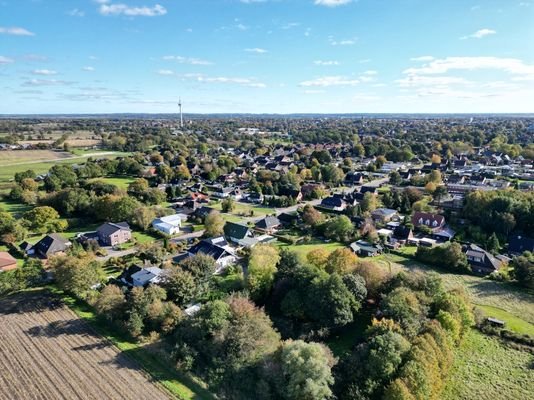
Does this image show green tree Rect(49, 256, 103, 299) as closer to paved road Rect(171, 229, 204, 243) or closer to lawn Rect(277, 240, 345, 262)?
paved road Rect(171, 229, 204, 243)

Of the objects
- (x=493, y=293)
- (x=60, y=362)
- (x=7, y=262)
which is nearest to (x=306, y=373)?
(x=60, y=362)

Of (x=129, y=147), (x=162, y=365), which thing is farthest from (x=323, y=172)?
(x=129, y=147)

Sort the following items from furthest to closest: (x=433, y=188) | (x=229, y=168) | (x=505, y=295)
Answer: (x=229, y=168) → (x=433, y=188) → (x=505, y=295)

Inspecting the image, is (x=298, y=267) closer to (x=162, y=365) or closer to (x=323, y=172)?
(x=162, y=365)

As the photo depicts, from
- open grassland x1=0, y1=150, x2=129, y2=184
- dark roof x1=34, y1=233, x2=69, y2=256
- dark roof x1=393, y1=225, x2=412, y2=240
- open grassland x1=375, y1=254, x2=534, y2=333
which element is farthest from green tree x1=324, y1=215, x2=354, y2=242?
open grassland x1=0, y1=150, x2=129, y2=184

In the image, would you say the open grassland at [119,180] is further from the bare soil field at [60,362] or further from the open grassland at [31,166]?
the bare soil field at [60,362]

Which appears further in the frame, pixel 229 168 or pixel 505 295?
pixel 229 168

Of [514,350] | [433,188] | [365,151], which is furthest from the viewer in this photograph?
[365,151]
